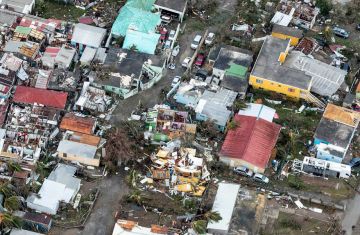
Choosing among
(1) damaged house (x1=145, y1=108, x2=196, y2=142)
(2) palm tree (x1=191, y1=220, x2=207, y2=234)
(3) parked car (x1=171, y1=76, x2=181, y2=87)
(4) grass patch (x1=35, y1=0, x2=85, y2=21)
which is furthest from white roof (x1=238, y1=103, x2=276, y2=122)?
(4) grass patch (x1=35, y1=0, x2=85, y2=21)

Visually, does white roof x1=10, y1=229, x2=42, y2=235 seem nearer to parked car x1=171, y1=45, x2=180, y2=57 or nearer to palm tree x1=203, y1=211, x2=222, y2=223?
palm tree x1=203, y1=211, x2=222, y2=223

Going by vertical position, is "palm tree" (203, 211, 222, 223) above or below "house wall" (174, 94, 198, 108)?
below

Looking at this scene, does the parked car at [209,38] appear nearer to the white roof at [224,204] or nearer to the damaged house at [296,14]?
the damaged house at [296,14]

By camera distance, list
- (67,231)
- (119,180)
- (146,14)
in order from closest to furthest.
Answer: (67,231)
(119,180)
(146,14)

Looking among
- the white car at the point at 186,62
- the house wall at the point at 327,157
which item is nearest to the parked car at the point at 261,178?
the house wall at the point at 327,157

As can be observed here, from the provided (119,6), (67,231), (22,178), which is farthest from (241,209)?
(119,6)

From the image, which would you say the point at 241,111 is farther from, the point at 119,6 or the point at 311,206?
the point at 119,6

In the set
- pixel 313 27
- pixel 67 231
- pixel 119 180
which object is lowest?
pixel 67 231
